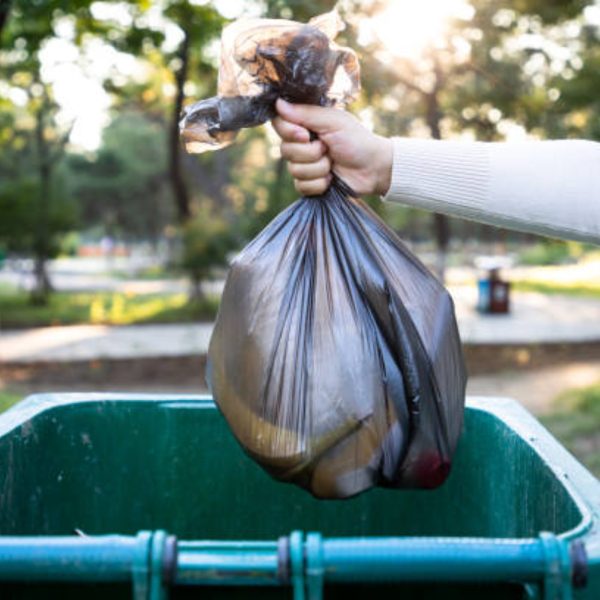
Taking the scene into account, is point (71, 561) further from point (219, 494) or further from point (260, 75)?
point (219, 494)

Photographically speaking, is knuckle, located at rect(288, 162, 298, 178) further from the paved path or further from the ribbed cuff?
the paved path

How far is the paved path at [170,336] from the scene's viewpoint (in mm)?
10633

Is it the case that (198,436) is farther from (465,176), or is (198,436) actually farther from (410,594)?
(465,176)

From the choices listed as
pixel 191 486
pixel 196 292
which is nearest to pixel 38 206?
pixel 196 292

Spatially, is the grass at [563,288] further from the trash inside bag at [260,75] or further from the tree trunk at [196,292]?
the trash inside bag at [260,75]

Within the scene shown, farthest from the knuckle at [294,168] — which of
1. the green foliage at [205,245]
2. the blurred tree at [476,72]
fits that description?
the green foliage at [205,245]

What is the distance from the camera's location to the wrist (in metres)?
1.47

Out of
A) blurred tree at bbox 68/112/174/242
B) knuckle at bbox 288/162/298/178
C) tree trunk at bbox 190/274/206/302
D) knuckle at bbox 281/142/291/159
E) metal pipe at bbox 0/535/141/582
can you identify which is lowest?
blurred tree at bbox 68/112/174/242

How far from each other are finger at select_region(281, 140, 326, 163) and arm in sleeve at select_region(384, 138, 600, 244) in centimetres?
14

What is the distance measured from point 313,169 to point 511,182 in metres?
0.36

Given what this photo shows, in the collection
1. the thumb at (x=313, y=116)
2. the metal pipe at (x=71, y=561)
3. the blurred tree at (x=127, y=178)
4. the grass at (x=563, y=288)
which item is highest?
the thumb at (x=313, y=116)

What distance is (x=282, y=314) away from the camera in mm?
1492

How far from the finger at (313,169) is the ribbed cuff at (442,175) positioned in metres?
0.13

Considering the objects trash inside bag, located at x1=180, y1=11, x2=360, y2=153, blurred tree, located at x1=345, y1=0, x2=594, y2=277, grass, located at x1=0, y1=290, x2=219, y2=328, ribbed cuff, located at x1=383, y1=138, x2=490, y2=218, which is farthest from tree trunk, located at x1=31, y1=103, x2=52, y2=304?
ribbed cuff, located at x1=383, y1=138, x2=490, y2=218
